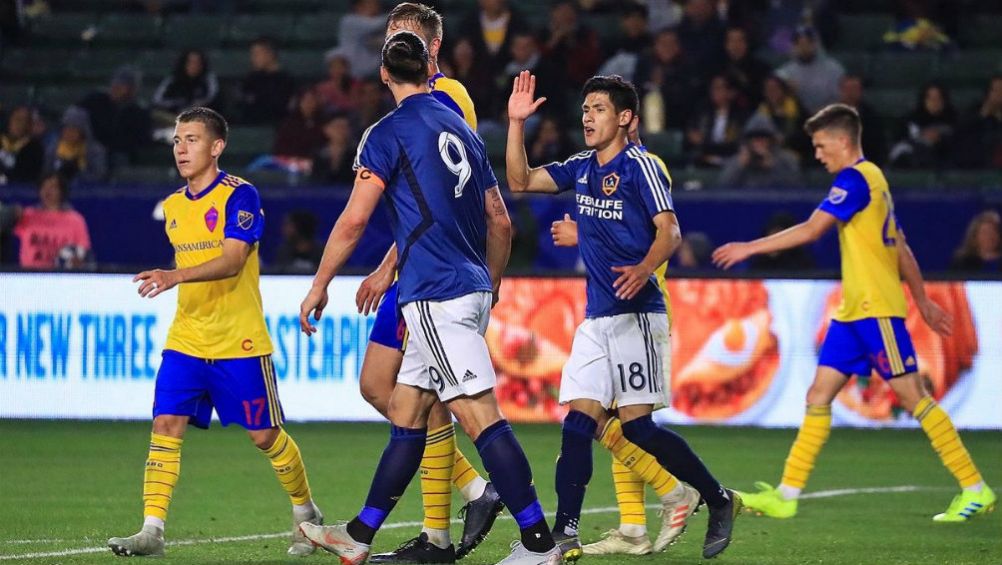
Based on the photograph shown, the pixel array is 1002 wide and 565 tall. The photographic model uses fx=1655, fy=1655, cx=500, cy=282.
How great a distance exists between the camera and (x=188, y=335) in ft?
23.9

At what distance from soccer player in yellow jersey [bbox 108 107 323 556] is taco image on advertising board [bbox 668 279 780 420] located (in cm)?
637

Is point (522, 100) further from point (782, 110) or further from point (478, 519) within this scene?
point (782, 110)

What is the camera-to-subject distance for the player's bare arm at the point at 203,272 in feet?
22.3

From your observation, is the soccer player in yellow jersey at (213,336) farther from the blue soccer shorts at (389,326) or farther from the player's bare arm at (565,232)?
the player's bare arm at (565,232)

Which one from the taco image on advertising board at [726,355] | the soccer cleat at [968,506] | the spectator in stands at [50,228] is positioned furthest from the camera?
the spectator in stands at [50,228]

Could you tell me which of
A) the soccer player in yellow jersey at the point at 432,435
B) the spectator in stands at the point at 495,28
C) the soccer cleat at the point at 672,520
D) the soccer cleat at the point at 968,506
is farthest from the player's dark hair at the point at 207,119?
the spectator in stands at the point at 495,28

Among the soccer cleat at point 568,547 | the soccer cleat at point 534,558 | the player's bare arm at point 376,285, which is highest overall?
the player's bare arm at point 376,285

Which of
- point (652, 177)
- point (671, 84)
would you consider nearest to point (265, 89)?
point (671, 84)

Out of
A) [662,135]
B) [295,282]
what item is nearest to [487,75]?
[662,135]

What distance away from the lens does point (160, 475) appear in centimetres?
709

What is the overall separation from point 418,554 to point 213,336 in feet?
4.42

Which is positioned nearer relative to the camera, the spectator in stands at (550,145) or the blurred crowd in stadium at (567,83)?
the spectator in stands at (550,145)

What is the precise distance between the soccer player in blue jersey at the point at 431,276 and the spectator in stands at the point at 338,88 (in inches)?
422

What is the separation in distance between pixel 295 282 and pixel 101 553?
Answer: 642 cm
